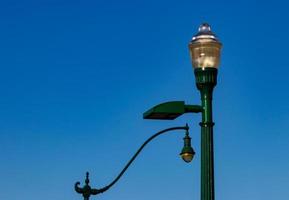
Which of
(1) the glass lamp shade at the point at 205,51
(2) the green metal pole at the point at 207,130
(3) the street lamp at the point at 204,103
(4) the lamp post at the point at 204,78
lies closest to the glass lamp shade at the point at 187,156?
(3) the street lamp at the point at 204,103

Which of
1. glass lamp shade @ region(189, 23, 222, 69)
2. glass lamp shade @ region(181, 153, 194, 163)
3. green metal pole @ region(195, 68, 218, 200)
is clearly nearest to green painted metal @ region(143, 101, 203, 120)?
green metal pole @ region(195, 68, 218, 200)

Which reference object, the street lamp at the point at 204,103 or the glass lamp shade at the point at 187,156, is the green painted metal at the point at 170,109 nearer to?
the street lamp at the point at 204,103

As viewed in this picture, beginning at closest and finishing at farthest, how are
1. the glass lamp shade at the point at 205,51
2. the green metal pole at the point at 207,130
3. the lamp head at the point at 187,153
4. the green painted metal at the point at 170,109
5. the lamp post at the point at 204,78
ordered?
the green metal pole at the point at 207,130 → the lamp post at the point at 204,78 → the glass lamp shade at the point at 205,51 → the green painted metal at the point at 170,109 → the lamp head at the point at 187,153

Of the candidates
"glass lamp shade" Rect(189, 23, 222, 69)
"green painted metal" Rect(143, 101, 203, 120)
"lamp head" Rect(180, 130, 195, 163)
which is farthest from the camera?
"lamp head" Rect(180, 130, 195, 163)

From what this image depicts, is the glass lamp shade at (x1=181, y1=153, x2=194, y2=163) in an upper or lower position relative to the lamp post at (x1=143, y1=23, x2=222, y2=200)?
lower

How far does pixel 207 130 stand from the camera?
859 cm

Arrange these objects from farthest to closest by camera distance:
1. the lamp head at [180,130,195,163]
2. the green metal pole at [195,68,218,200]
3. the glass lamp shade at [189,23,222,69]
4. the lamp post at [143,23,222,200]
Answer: the lamp head at [180,130,195,163]
the glass lamp shade at [189,23,222,69]
the lamp post at [143,23,222,200]
the green metal pole at [195,68,218,200]

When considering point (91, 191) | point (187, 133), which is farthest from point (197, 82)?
point (91, 191)

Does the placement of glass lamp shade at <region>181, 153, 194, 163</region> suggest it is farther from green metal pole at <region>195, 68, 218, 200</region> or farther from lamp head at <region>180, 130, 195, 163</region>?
green metal pole at <region>195, 68, 218, 200</region>

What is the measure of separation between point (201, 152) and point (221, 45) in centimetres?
153

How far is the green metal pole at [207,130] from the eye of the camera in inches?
327

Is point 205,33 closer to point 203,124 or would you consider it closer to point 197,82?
point 197,82

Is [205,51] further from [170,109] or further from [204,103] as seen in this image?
[170,109]

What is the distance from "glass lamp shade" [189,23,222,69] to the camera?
885 cm
